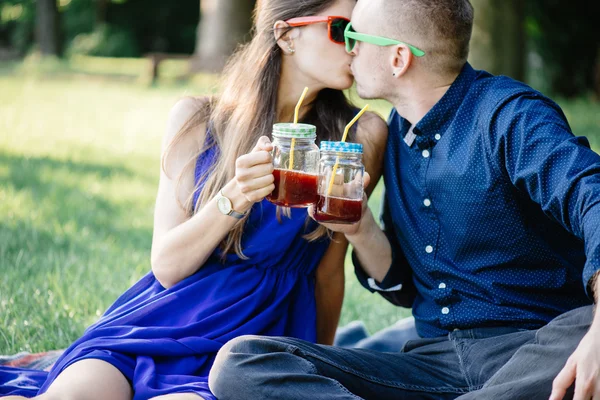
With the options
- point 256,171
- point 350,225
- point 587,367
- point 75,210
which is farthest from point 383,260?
point 75,210

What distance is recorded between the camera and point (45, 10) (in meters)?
26.9

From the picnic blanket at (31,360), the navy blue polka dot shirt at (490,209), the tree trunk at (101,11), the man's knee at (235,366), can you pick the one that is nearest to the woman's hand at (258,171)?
the man's knee at (235,366)

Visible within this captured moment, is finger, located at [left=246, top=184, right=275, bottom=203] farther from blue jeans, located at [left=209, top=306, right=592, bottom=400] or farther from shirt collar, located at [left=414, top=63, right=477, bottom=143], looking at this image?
shirt collar, located at [left=414, top=63, right=477, bottom=143]

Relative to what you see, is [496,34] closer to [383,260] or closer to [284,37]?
[284,37]

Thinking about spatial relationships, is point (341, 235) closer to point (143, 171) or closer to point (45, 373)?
Result: point (45, 373)

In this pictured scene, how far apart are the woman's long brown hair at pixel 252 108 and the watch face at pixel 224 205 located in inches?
11.4

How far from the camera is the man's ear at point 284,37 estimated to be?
11.7 ft

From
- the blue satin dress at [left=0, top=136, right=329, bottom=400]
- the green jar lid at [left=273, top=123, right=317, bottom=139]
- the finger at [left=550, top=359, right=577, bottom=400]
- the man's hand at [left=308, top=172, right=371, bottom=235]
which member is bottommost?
the blue satin dress at [left=0, top=136, right=329, bottom=400]

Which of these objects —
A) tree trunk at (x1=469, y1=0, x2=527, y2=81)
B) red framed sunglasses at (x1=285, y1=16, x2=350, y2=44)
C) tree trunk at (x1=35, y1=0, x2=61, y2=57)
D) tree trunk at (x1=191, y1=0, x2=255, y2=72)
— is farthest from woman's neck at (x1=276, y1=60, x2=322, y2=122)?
tree trunk at (x1=35, y1=0, x2=61, y2=57)

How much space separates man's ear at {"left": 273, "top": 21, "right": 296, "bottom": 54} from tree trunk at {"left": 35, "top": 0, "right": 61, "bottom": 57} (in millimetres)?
25160

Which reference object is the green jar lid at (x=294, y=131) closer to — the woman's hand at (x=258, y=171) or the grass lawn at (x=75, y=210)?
the woman's hand at (x=258, y=171)

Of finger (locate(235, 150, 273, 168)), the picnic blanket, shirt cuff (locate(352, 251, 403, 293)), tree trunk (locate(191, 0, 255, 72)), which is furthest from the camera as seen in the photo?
tree trunk (locate(191, 0, 255, 72))

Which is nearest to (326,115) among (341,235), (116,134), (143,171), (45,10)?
(341,235)

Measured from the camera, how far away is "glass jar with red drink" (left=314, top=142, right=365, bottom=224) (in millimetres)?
2783
